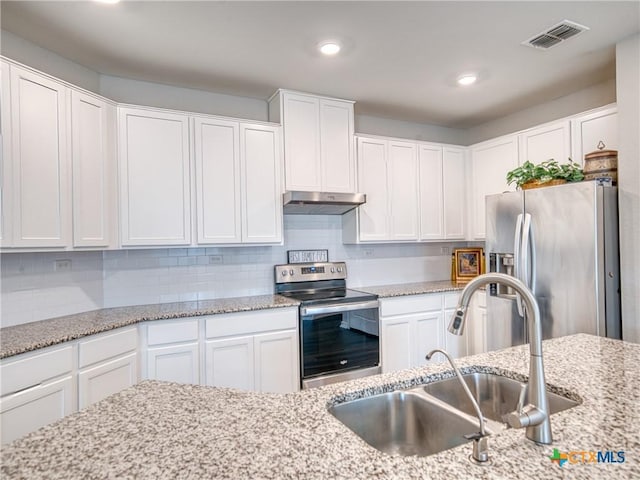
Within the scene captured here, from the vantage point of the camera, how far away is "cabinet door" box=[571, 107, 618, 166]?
2779 millimetres

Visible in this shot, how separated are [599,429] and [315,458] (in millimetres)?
694

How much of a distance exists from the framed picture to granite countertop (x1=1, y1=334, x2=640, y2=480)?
288cm

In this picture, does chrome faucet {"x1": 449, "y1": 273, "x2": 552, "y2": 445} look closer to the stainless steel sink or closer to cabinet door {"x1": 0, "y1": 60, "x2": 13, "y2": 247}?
the stainless steel sink

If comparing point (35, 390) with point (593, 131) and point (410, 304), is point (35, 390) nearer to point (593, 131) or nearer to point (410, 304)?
point (410, 304)

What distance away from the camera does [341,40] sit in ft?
8.04

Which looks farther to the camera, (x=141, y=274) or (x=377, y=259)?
(x=377, y=259)

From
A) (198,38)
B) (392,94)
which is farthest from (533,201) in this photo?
(198,38)

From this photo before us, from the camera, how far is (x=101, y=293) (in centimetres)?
286

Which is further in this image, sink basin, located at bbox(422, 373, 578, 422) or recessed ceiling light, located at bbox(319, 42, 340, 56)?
recessed ceiling light, located at bbox(319, 42, 340, 56)

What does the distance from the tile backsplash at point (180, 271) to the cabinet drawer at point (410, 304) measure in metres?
0.60

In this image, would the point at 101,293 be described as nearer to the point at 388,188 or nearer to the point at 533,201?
the point at 388,188

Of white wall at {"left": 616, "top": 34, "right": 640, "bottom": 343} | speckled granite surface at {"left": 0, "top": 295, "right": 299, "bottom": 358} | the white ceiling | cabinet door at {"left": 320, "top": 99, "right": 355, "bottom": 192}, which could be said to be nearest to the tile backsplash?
speckled granite surface at {"left": 0, "top": 295, "right": 299, "bottom": 358}

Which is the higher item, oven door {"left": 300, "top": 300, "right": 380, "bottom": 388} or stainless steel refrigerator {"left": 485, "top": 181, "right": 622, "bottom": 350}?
stainless steel refrigerator {"left": 485, "top": 181, "right": 622, "bottom": 350}

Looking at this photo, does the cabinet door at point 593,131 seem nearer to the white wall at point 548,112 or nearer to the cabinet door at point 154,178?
the white wall at point 548,112
